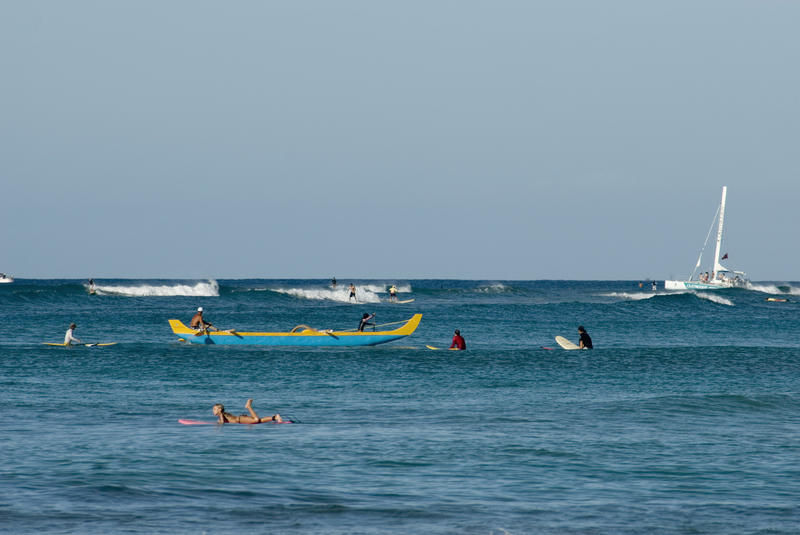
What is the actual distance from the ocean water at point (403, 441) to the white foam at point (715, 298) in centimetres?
5488

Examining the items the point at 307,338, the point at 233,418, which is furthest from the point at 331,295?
the point at 233,418

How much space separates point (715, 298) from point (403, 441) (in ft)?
284

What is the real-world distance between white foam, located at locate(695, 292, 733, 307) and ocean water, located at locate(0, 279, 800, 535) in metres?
54.9

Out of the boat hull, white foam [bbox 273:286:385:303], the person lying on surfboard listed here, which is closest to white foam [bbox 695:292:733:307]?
the boat hull

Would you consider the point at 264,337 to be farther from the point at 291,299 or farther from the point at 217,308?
the point at 291,299

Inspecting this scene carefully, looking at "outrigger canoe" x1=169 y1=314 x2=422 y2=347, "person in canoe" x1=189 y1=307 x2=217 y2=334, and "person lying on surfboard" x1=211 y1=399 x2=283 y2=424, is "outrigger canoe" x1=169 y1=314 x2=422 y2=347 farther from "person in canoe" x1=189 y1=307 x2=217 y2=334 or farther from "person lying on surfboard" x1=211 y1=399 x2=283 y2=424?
"person lying on surfboard" x1=211 y1=399 x2=283 y2=424

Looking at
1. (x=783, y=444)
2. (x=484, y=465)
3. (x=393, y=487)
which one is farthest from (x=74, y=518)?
(x=783, y=444)

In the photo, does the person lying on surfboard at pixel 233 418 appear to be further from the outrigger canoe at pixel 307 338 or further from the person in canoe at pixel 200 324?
the person in canoe at pixel 200 324

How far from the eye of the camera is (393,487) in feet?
48.9

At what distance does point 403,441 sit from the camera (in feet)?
61.0

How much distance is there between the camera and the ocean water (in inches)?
522

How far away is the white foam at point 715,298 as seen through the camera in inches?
3729

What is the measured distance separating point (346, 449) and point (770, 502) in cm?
789

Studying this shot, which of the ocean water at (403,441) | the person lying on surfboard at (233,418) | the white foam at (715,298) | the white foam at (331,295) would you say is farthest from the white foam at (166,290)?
the person lying on surfboard at (233,418)
